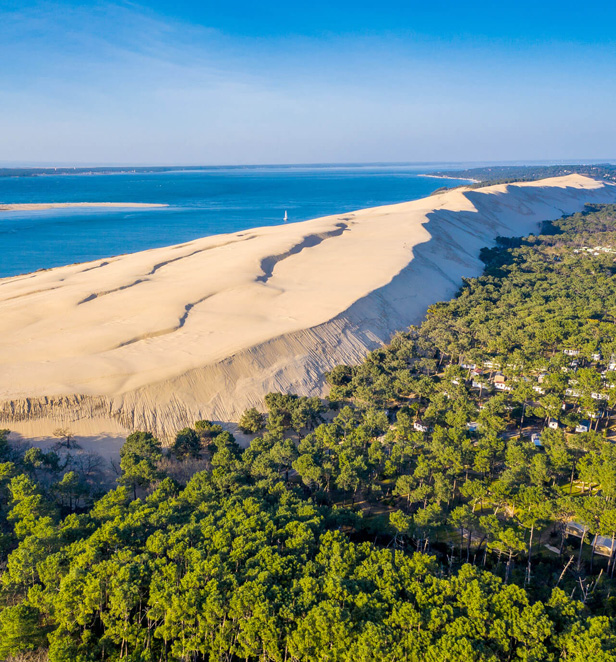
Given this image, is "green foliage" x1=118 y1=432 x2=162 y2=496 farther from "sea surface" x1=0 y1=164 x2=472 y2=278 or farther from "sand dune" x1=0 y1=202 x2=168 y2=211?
"sand dune" x1=0 y1=202 x2=168 y2=211

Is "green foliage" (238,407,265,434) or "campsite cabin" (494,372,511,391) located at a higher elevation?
"campsite cabin" (494,372,511,391)

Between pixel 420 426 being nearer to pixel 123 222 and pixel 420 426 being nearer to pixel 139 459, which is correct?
pixel 139 459

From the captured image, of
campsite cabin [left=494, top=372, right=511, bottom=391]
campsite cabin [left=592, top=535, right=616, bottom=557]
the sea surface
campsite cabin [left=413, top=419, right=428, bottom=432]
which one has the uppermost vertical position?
the sea surface

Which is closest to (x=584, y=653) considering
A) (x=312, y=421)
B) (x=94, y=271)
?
(x=312, y=421)

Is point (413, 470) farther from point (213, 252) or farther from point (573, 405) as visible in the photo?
point (213, 252)

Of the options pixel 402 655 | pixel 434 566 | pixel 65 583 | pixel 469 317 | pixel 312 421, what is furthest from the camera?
pixel 469 317

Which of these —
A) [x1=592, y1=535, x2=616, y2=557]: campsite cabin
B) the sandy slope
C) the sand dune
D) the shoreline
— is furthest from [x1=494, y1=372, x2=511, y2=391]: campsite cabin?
the sand dune
